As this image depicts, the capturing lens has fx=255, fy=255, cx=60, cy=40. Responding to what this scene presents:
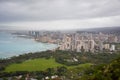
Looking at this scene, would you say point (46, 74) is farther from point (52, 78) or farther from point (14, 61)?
point (14, 61)

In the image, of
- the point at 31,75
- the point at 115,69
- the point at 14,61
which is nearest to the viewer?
the point at 115,69

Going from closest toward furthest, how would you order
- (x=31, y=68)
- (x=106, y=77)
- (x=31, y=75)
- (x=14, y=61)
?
(x=106, y=77)
(x=31, y=75)
(x=31, y=68)
(x=14, y=61)

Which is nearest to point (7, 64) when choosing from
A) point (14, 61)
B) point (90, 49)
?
point (14, 61)

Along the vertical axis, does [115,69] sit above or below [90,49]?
above

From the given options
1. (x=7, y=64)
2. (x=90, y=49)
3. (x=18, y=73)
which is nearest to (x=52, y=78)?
→ (x=18, y=73)

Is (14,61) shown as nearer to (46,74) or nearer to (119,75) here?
(46,74)

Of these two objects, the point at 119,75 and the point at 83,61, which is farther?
the point at 83,61

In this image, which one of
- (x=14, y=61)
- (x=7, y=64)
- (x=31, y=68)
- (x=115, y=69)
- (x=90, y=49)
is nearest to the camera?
(x=115, y=69)

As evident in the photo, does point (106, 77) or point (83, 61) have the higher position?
point (106, 77)

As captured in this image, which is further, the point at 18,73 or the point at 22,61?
the point at 22,61
